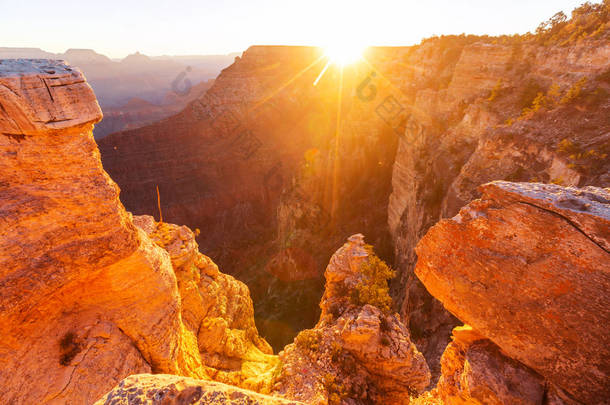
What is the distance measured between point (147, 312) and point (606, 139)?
13.7 metres

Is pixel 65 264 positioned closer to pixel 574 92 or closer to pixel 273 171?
pixel 574 92

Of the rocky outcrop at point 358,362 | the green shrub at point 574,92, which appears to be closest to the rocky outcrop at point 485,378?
the rocky outcrop at point 358,362

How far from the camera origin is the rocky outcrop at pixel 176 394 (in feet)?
7.30

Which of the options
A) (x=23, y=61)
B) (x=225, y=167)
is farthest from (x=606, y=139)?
(x=225, y=167)

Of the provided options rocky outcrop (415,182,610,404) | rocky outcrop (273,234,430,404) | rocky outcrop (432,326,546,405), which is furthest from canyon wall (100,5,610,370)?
Answer: rocky outcrop (432,326,546,405)

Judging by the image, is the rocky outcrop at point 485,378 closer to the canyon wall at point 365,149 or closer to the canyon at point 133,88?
the canyon wall at point 365,149

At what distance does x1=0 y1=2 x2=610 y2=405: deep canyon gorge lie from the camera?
11.6 feet

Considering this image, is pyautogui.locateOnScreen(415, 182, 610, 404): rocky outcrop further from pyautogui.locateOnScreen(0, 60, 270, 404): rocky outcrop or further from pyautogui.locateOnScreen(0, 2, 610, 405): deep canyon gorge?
pyautogui.locateOnScreen(0, 60, 270, 404): rocky outcrop

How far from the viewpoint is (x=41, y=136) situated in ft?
13.4

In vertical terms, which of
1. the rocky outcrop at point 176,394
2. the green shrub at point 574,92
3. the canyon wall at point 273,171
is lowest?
the canyon wall at point 273,171

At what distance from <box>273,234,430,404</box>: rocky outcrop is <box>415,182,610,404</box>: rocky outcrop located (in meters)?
3.96

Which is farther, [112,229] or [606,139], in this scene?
[606,139]

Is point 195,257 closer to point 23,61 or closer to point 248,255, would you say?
point 23,61

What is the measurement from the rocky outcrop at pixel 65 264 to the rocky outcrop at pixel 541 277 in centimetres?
612
